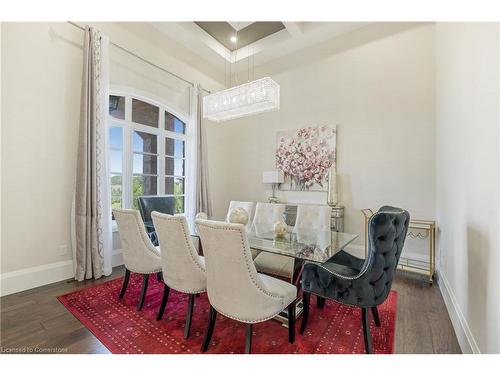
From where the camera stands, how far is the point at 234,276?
1.45 m

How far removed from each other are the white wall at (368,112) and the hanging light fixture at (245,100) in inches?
66.8

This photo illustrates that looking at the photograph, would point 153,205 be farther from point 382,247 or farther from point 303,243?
point 382,247

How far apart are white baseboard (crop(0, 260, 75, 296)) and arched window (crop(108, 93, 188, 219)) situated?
97 centimetres

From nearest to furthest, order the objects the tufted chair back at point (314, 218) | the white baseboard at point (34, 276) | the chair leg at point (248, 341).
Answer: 1. the chair leg at point (248, 341)
2. the white baseboard at point (34, 276)
3. the tufted chair back at point (314, 218)

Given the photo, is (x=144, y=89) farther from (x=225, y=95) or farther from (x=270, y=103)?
(x=270, y=103)

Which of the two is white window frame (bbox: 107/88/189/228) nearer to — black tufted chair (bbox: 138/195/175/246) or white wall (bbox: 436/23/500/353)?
black tufted chair (bbox: 138/195/175/246)

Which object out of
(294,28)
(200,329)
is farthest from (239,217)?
(294,28)

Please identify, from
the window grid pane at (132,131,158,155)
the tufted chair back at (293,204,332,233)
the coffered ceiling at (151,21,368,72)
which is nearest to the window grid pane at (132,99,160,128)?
the window grid pane at (132,131,158,155)

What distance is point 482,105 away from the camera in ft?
5.00

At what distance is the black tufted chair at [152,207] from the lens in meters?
2.99

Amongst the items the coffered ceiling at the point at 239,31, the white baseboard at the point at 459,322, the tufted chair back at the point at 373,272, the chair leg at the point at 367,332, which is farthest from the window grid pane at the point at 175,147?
the white baseboard at the point at 459,322

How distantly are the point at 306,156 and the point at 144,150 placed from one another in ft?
8.94

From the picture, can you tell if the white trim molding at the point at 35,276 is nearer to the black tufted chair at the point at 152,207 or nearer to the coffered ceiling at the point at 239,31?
the black tufted chair at the point at 152,207
